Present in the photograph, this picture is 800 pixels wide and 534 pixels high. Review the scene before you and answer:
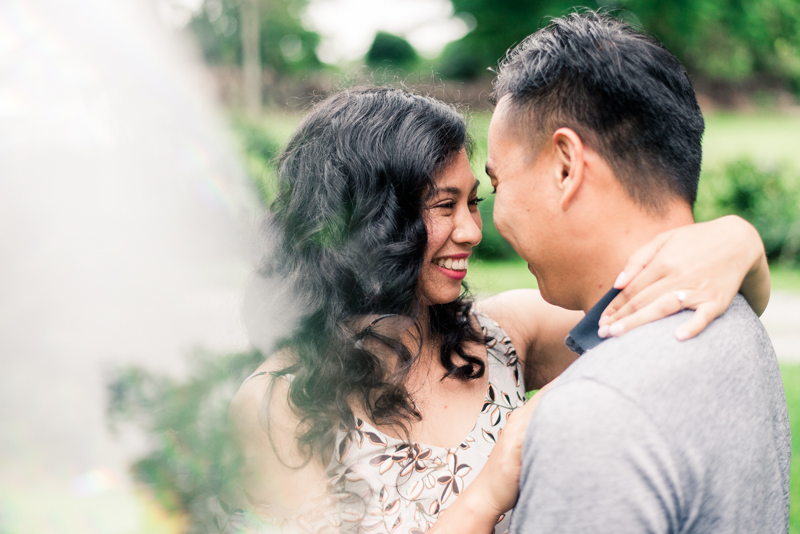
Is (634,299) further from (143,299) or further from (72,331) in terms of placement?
(143,299)

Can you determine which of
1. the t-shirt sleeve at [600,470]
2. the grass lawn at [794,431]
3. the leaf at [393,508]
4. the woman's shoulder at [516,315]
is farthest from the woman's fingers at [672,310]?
the grass lawn at [794,431]

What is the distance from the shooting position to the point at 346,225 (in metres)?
2.02

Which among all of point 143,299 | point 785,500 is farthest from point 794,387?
point 143,299

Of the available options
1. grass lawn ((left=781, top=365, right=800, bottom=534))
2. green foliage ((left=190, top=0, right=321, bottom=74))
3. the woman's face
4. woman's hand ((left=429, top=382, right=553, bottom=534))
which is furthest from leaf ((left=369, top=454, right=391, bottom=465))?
green foliage ((left=190, top=0, right=321, bottom=74))

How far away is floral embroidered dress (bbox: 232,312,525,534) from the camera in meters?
1.69

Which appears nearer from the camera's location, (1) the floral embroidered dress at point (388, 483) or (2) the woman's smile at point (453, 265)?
(1) the floral embroidered dress at point (388, 483)

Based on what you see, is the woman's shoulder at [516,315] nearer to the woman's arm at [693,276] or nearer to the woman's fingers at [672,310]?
the woman's arm at [693,276]

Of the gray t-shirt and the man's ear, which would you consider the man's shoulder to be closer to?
the gray t-shirt

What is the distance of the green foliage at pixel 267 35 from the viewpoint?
1928 cm

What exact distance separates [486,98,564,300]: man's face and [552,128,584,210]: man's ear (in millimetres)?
22

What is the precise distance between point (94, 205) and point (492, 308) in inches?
115

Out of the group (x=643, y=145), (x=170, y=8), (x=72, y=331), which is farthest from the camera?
(x=170, y=8)

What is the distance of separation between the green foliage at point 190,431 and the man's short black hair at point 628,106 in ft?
4.36

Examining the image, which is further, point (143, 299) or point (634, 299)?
point (143, 299)
